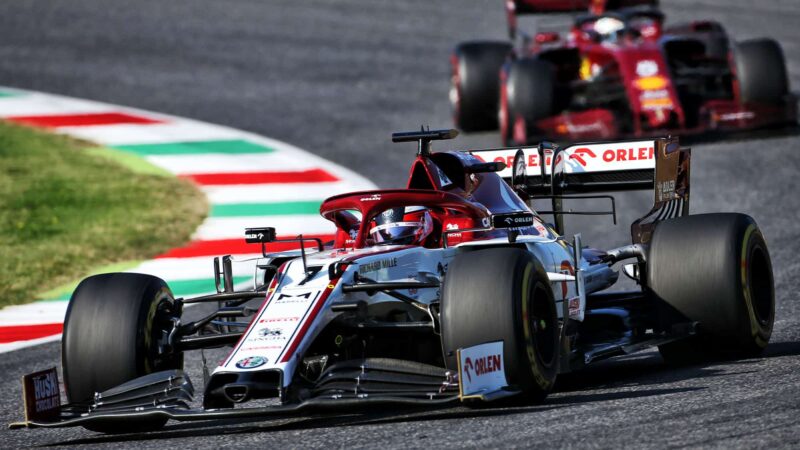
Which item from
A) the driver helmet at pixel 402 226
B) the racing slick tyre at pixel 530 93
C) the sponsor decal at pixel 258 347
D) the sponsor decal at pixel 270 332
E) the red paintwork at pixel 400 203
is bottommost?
the sponsor decal at pixel 258 347

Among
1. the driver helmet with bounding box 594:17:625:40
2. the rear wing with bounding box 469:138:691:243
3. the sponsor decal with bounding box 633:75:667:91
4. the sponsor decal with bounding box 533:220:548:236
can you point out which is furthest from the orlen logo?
the driver helmet with bounding box 594:17:625:40

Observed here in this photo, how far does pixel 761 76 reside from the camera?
677 inches

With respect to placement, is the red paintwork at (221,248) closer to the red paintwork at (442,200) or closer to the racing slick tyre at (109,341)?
the red paintwork at (442,200)

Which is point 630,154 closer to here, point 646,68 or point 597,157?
point 597,157

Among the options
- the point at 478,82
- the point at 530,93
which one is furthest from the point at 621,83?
the point at 478,82

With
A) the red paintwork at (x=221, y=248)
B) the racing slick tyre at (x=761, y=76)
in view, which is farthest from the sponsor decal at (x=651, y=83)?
the red paintwork at (x=221, y=248)

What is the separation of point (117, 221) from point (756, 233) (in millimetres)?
7483

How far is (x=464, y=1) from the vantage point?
2691 cm

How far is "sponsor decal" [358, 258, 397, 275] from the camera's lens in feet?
26.1

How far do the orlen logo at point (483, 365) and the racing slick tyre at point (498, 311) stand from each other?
0.05 metres

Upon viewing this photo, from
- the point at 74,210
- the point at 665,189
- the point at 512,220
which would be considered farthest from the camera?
the point at 74,210

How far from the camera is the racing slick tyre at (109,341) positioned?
789 cm

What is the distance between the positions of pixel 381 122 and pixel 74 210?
206 inches

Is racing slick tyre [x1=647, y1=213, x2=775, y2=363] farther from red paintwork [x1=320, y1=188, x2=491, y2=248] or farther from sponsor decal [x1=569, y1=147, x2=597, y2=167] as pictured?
sponsor decal [x1=569, y1=147, x2=597, y2=167]
